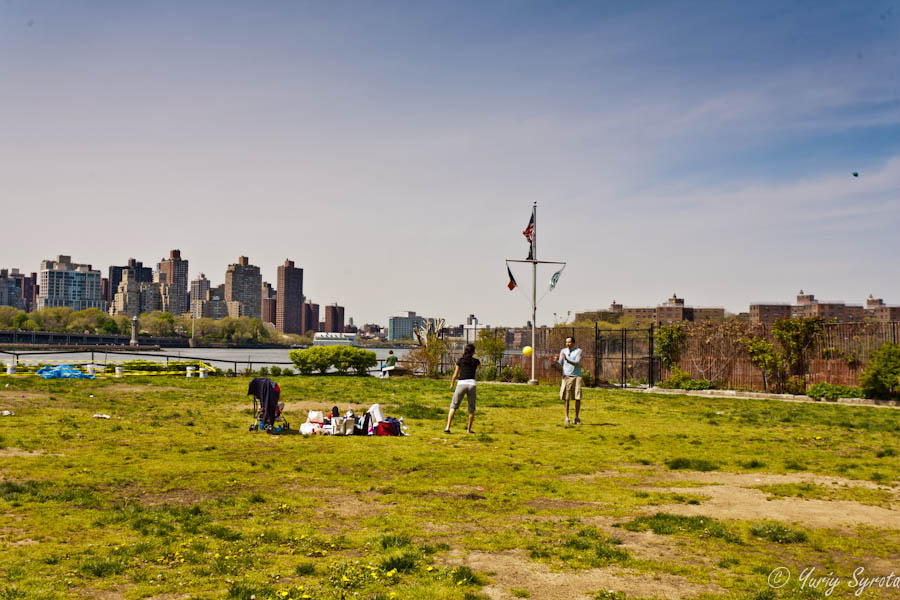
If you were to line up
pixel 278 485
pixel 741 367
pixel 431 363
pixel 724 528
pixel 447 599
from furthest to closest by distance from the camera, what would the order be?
pixel 431 363
pixel 741 367
pixel 278 485
pixel 724 528
pixel 447 599

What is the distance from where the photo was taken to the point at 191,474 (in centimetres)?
952

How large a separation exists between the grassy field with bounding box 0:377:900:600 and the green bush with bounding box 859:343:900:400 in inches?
325

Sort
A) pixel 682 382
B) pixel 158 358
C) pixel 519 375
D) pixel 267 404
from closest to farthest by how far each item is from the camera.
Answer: pixel 267 404, pixel 682 382, pixel 519 375, pixel 158 358

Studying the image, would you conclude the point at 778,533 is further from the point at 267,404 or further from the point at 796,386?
the point at 796,386

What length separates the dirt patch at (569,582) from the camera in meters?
5.09

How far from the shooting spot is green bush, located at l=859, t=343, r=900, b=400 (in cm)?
2211

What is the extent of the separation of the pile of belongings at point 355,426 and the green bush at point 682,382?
58.9 ft

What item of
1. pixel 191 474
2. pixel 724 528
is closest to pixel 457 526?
pixel 724 528

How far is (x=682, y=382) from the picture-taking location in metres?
28.6

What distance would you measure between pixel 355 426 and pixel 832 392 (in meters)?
18.8

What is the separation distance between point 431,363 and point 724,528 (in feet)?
94.9

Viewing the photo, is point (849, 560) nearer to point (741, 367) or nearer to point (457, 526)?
point (457, 526)

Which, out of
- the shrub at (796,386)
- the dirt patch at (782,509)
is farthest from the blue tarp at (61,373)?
the shrub at (796,386)

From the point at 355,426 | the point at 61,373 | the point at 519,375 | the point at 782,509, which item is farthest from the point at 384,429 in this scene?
the point at 61,373
